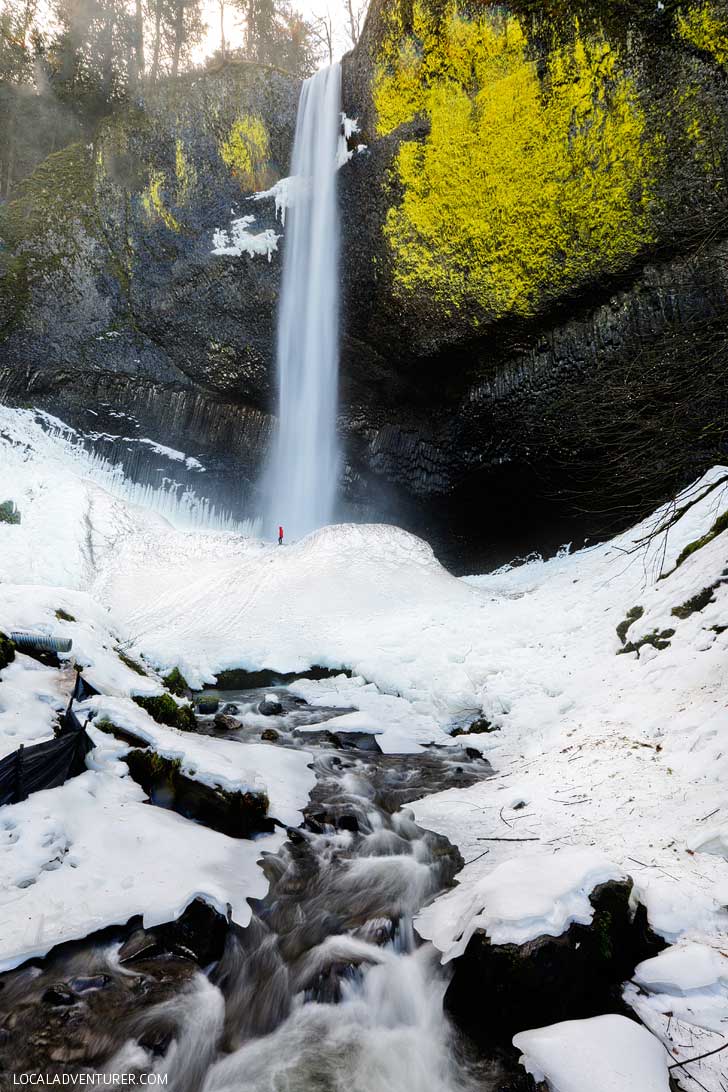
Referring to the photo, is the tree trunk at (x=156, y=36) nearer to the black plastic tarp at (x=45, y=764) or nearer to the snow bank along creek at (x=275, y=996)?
the black plastic tarp at (x=45, y=764)

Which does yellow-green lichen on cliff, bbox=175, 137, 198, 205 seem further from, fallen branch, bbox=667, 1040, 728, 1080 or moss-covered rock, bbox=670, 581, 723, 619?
fallen branch, bbox=667, 1040, 728, 1080

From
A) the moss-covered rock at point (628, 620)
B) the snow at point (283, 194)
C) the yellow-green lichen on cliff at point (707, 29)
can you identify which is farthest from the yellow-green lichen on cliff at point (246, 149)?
the moss-covered rock at point (628, 620)

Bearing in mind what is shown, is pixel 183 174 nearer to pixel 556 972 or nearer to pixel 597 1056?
pixel 556 972

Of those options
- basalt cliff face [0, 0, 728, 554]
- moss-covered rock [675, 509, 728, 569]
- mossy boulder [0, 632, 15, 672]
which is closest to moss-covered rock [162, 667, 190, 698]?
mossy boulder [0, 632, 15, 672]

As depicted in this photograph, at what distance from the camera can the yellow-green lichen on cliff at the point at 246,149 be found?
1902cm

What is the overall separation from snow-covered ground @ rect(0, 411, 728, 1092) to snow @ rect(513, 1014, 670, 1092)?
0.13 metres

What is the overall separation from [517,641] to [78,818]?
734 centimetres

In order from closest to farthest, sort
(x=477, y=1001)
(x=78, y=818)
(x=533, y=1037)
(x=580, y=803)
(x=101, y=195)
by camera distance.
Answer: (x=533, y=1037), (x=477, y=1001), (x=78, y=818), (x=580, y=803), (x=101, y=195)

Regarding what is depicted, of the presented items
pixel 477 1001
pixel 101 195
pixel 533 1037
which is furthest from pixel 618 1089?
pixel 101 195

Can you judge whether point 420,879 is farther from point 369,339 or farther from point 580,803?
point 369,339

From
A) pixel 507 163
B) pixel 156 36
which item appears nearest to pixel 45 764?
pixel 507 163

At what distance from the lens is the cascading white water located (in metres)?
18.2

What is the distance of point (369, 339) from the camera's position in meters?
18.3

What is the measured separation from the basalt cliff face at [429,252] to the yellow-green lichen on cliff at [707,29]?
39mm
